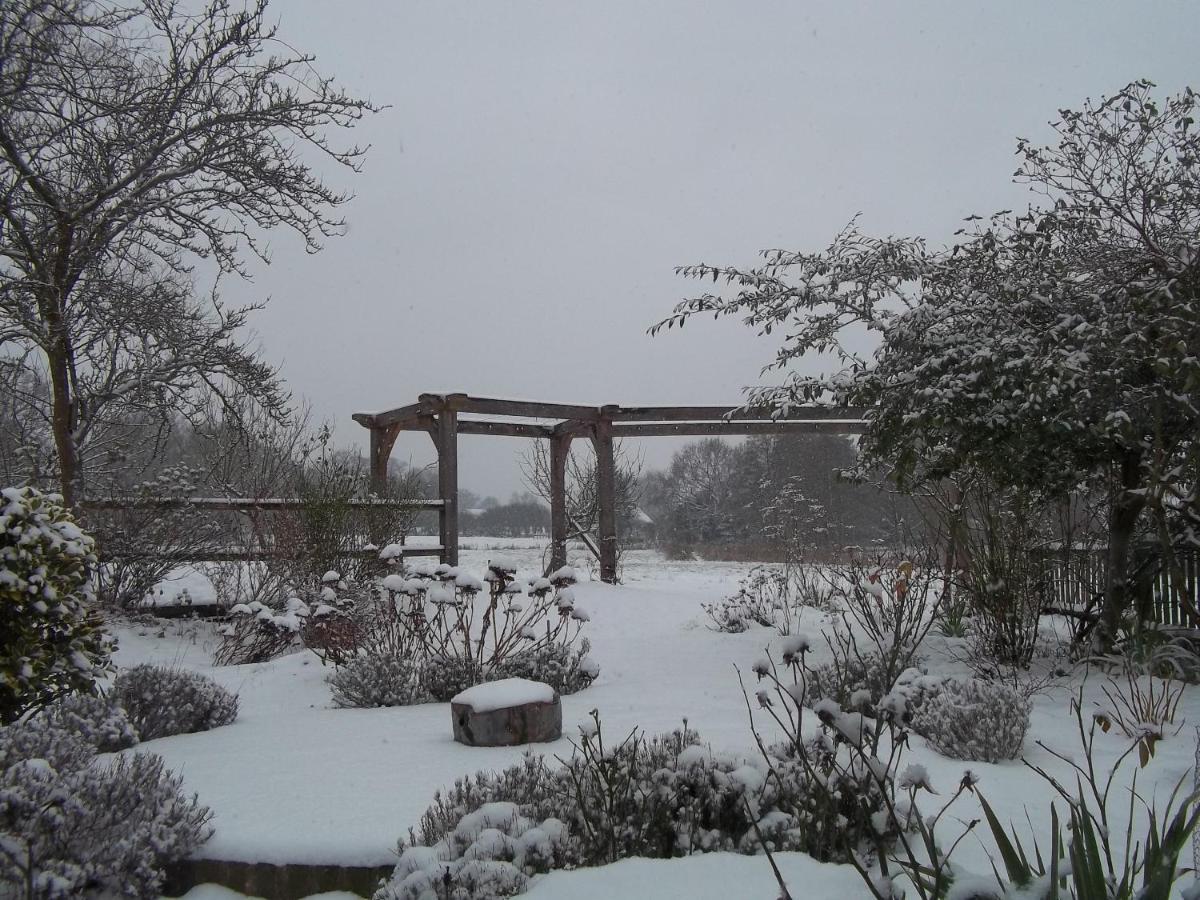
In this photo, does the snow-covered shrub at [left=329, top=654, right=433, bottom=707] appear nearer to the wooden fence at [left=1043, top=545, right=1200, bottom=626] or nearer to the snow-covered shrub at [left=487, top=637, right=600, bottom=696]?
the snow-covered shrub at [left=487, top=637, right=600, bottom=696]

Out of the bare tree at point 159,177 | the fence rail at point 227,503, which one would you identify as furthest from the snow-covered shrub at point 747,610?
the bare tree at point 159,177

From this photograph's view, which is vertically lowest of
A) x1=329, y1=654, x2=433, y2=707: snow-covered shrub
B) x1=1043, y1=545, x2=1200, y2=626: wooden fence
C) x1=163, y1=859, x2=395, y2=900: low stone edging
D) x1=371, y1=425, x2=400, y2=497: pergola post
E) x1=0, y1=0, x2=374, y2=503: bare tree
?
x1=163, y1=859, x2=395, y2=900: low stone edging

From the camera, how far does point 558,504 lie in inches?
399

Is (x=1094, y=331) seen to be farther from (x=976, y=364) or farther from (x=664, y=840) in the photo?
(x=664, y=840)

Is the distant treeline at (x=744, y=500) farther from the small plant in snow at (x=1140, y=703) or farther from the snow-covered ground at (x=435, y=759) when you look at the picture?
the small plant in snow at (x=1140, y=703)

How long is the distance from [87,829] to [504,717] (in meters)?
1.76

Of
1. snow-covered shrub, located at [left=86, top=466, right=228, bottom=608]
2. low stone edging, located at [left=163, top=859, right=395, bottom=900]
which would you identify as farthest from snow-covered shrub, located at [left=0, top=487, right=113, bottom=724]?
snow-covered shrub, located at [left=86, top=466, right=228, bottom=608]

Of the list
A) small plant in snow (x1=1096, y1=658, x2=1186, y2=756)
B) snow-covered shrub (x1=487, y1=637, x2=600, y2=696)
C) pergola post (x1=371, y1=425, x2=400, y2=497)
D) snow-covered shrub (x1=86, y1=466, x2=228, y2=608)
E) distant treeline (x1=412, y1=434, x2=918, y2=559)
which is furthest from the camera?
distant treeline (x1=412, y1=434, x2=918, y2=559)

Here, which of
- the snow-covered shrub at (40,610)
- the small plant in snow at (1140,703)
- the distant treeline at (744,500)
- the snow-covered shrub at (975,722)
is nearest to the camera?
the snow-covered shrub at (40,610)

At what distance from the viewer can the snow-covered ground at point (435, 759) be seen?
2.38 metres

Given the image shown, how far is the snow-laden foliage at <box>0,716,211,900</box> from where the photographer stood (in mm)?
2430

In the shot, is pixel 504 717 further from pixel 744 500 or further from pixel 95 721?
pixel 744 500

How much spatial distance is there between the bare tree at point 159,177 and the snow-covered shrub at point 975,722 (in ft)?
19.6

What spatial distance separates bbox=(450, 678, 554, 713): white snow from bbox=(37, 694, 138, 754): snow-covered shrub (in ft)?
5.21
